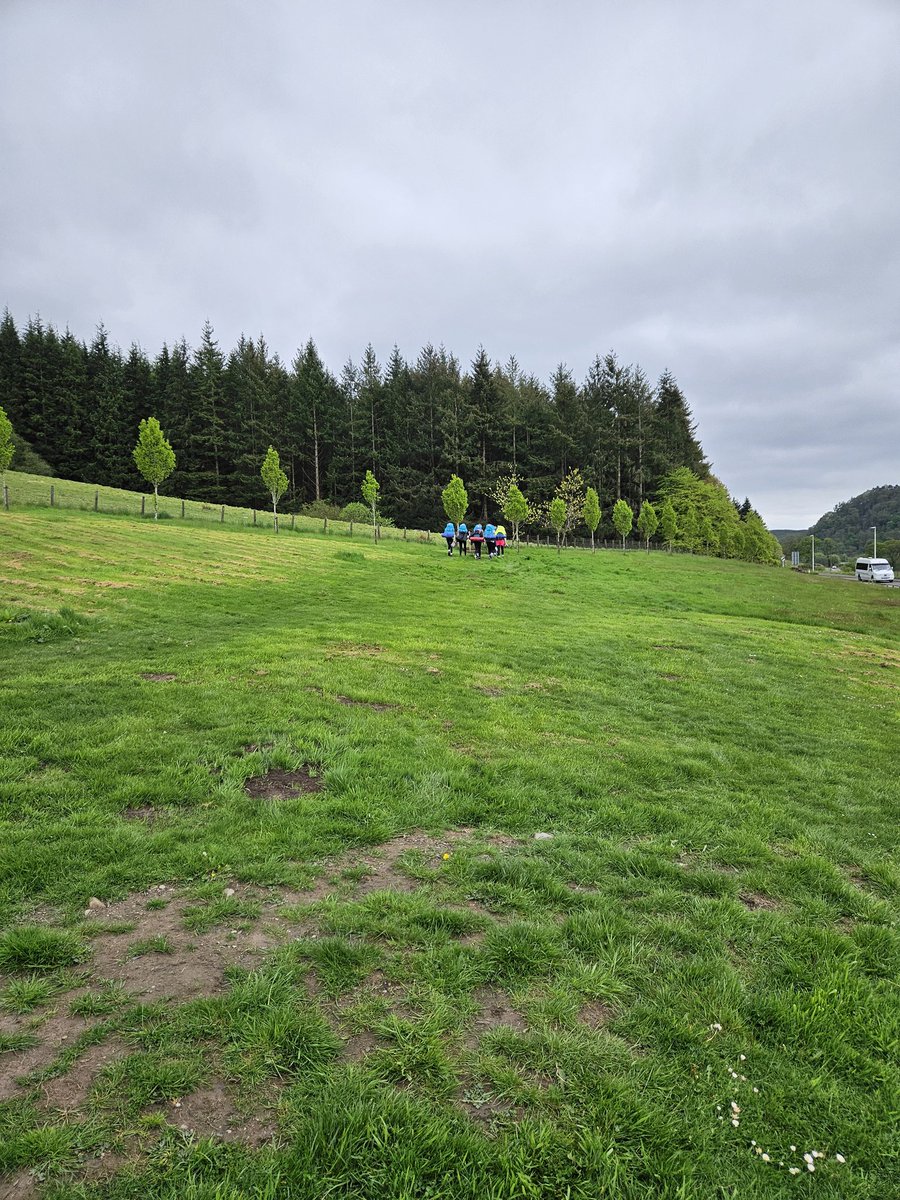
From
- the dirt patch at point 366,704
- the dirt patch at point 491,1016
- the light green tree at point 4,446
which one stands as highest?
the light green tree at point 4,446

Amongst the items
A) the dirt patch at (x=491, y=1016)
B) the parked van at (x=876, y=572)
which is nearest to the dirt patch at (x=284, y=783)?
the dirt patch at (x=491, y=1016)

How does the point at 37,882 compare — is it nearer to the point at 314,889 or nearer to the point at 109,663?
the point at 314,889

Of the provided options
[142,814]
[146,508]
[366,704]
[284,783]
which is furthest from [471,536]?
[142,814]

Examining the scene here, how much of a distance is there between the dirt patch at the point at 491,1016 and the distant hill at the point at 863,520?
18040cm

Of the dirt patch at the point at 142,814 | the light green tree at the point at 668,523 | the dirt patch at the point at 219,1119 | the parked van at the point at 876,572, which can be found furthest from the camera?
the light green tree at the point at 668,523

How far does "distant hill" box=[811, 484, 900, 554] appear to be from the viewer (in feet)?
522

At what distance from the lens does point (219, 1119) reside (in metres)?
2.61

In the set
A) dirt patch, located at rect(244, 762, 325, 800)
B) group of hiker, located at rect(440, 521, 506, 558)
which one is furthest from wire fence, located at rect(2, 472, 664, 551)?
dirt patch, located at rect(244, 762, 325, 800)

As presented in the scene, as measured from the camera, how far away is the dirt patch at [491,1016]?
313 centimetres

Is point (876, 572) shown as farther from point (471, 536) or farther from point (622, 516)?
point (471, 536)

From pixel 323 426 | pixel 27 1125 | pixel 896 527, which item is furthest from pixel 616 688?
pixel 896 527

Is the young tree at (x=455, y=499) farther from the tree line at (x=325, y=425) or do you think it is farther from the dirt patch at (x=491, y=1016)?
the dirt patch at (x=491, y=1016)

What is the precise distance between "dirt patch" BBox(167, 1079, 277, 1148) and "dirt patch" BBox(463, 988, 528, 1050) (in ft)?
3.49

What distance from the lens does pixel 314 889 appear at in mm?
4445
